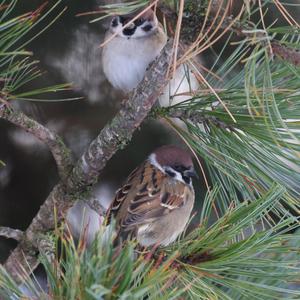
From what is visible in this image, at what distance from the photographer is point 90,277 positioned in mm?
688

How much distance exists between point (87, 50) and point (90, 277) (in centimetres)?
94

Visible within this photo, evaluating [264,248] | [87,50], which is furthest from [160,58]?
[87,50]

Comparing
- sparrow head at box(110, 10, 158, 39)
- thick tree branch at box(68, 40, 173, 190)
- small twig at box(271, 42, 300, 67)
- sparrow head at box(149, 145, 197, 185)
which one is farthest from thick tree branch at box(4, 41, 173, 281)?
sparrow head at box(110, 10, 158, 39)

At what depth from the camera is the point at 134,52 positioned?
1591 mm

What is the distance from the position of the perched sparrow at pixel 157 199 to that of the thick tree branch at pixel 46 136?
0.21 metres

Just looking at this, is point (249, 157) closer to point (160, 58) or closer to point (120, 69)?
point (160, 58)

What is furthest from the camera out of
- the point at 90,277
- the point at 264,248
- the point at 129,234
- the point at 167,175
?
the point at 167,175

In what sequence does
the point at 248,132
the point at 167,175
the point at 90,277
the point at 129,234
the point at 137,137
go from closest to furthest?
the point at 90,277
the point at 248,132
the point at 129,234
the point at 167,175
the point at 137,137

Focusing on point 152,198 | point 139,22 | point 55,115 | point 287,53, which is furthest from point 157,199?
point 287,53

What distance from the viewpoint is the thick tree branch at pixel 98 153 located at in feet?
3.28

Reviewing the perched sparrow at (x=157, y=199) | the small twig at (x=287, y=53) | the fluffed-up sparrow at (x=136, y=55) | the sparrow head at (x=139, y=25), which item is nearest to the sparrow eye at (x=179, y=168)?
the perched sparrow at (x=157, y=199)

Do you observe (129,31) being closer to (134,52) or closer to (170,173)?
(134,52)

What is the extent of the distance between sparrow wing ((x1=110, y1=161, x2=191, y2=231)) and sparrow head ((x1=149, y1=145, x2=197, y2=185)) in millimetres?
24

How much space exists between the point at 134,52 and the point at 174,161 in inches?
11.7
